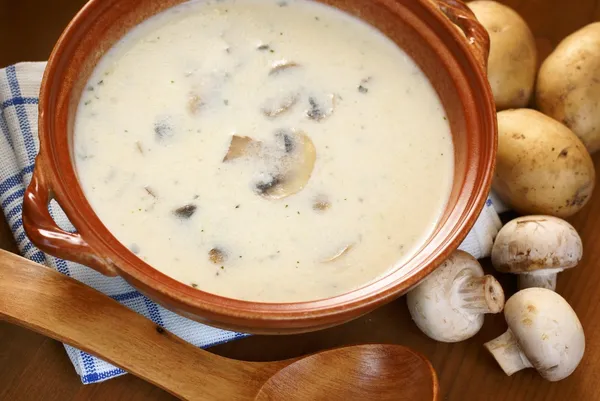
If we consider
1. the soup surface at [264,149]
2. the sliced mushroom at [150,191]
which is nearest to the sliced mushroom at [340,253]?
the soup surface at [264,149]

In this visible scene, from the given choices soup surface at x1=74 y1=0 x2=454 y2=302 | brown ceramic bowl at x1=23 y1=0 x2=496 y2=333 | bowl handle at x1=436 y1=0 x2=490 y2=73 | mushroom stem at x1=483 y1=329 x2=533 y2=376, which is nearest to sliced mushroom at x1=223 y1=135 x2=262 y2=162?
soup surface at x1=74 y1=0 x2=454 y2=302

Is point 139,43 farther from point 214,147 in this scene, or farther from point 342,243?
point 342,243

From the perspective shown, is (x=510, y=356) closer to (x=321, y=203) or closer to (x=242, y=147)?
(x=321, y=203)

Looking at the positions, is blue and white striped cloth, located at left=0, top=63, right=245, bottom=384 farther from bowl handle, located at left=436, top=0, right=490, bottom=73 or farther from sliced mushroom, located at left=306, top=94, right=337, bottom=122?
bowl handle, located at left=436, top=0, right=490, bottom=73

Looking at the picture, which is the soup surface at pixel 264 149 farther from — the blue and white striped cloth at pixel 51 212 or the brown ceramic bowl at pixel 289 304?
the blue and white striped cloth at pixel 51 212

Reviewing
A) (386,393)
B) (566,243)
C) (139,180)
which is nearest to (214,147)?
(139,180)
